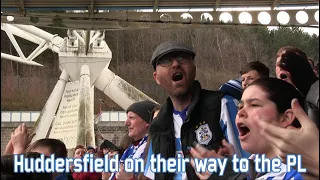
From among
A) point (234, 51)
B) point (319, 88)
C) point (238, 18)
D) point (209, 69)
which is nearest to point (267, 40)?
point (209, 69)

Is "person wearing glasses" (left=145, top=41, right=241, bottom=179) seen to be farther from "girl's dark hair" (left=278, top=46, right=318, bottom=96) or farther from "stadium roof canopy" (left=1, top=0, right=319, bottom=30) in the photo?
"stadium roof canopy" (left=1, top=0, right=319, bottom=30)

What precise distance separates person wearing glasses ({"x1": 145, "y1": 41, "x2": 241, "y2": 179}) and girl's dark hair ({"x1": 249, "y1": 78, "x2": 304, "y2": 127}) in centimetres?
36

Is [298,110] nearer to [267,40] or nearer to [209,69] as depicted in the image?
[267,40]

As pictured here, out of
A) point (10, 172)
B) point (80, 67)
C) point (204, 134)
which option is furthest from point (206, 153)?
point (80, 67)

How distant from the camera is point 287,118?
144 cm

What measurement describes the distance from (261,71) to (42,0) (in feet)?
8.08

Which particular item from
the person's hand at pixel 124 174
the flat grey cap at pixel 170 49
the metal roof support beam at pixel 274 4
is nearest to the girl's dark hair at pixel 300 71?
the flat grey cap at pixel 170 49

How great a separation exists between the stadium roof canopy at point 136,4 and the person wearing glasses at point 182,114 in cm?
252

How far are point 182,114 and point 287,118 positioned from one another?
591 mm

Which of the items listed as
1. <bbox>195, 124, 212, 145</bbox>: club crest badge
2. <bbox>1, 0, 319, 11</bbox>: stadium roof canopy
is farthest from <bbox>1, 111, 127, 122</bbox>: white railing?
<bbox>195, 124, 212, 145</bbox>: club crest badge

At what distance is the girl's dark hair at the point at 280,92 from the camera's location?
148 centimetres

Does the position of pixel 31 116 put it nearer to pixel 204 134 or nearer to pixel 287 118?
pixel 204 134

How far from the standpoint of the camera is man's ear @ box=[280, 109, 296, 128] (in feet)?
4.69

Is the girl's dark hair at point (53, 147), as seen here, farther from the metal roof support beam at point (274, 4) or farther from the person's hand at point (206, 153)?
the metal roof support beam at point (274, 4)
